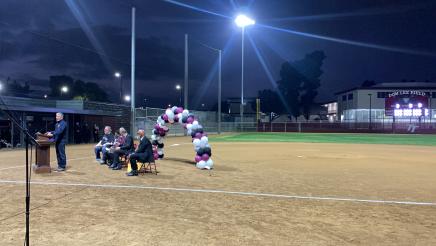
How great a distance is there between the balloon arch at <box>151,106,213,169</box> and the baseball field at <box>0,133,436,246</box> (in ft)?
3.10

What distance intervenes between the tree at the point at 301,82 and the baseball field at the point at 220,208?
68.2 metres

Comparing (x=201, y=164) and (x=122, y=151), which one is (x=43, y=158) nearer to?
(x=122, y=151)

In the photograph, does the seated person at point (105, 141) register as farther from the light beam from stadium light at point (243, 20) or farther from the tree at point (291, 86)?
the tree at point (291, 86)

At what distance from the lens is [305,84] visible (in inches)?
3164

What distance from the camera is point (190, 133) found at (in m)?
15.1

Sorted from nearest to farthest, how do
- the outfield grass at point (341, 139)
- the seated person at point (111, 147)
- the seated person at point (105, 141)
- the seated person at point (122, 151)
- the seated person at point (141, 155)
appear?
the seated person at point (141, 155), the seated person at point (122, 151), the seated person at point (111, 147), the seated person at point (105, 141), the outfield grass at point (341, 139)

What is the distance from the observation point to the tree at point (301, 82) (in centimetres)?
8031

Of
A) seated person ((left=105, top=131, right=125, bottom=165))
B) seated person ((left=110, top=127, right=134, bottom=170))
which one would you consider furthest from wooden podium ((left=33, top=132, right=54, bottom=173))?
seated person ((left=105, top=131, right=125, bottom=165))

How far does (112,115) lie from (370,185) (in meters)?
28.0

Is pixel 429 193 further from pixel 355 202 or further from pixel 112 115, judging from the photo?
pixel 112 115

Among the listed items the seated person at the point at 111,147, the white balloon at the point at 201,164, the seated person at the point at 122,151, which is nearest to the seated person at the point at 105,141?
the seated person at the point at 111,147

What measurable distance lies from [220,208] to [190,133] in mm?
7369

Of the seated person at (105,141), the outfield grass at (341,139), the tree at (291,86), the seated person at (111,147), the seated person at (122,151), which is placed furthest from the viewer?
the tree at (291,86)

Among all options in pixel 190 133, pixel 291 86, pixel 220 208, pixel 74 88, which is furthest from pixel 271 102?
pixel 220 208
